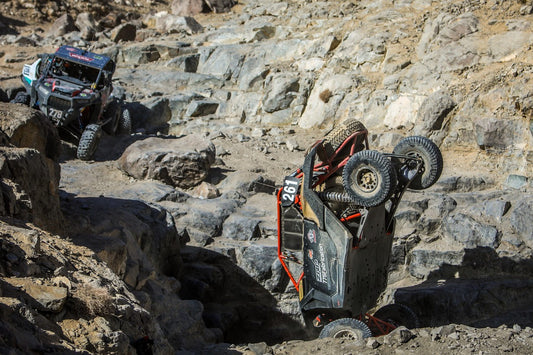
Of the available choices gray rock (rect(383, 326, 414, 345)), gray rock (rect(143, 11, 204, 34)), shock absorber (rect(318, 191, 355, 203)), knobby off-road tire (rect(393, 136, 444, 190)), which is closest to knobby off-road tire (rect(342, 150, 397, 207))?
shock absorber (rect(318, 191, 355, 203))

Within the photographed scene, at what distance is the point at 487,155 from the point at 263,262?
19.8 ft

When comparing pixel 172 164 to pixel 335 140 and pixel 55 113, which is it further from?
pixel 335 140

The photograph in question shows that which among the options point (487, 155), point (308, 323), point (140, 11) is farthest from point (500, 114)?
point (140, 11)

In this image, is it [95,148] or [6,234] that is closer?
[6,234]

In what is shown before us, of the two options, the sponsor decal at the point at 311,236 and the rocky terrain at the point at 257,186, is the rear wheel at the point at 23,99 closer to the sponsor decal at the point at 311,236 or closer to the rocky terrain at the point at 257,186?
the rocky terrain at the point at 257,186

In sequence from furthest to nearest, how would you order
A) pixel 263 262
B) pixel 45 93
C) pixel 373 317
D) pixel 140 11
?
pixel 140 11 → pixel 45 93 → pixel 263 262 → pixel 373 317

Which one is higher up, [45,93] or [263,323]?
[45,93]

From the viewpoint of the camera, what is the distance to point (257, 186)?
44.5 ft

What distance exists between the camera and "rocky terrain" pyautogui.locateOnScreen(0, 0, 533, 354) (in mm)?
5594

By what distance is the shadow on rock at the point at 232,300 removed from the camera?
9.27m

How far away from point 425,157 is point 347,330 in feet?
8.12

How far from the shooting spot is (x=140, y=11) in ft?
114

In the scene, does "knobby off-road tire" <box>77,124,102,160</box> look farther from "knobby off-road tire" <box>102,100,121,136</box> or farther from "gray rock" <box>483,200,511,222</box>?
"gray rock" <box>483,200,511,222</box>

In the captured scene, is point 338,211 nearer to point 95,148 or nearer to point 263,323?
point 263,323
